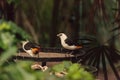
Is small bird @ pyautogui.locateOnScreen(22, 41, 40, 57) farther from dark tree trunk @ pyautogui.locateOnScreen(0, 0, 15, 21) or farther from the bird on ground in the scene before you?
dark tree trunk @ pyautogui.locateOnScreen(0, 0, 15, 21)

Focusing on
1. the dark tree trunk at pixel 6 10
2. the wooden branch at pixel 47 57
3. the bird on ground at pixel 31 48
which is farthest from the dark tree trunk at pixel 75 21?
the bird on ground at pixel 31 48

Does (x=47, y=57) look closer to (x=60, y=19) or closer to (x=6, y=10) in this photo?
(x=6, y=10)

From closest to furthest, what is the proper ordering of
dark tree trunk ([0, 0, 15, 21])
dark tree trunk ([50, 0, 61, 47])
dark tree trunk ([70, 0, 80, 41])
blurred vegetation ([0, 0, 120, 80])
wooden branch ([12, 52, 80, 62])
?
wooden branch ([12, 52, 80, 62])
dark tree trunk ([0, 0, 15, 21])
blurred vegetation ([0, 0, 120, 80])
dark tree trunk ([70, 0, 80, 41])
dark tree trunk ([50, 0, 61, 47])

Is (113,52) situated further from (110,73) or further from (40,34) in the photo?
(40,34)

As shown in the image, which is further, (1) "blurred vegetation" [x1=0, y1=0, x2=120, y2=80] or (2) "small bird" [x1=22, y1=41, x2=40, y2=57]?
(1) "blurred vegetation" [x1=0, y1=0, x2=120, y2=80]

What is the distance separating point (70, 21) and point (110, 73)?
108 centimetres

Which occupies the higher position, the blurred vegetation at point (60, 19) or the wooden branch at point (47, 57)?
the blurred vegetation at point (60, 19)

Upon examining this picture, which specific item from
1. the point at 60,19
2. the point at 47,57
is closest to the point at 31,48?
the point at 47,57

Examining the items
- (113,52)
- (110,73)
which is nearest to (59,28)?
(110,73)

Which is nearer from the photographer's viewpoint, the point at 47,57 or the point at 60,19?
the point at 47,57

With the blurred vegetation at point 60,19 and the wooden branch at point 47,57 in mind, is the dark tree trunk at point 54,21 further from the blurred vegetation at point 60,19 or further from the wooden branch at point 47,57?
the wooden branch at point 47,57

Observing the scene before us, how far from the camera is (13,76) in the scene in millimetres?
688

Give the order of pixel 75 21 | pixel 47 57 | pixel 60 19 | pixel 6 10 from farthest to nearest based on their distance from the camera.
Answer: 1. pixel 60 19
2. pixel 75 21
3. pixel 6 10
4. pixel 47 57

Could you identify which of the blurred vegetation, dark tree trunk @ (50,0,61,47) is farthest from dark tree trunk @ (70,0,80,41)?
dark tree trunk @ (50,0,61,47)
